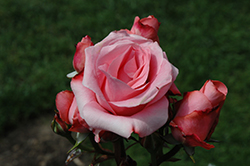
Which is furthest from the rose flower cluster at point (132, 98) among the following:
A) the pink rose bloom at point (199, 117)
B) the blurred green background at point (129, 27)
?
the blurred green background at point (129, 27)

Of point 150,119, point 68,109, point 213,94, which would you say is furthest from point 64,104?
point 213,94

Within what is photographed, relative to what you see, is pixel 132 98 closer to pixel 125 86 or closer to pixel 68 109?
pixel 125 86

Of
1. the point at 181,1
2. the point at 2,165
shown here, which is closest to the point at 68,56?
the point at 2,165

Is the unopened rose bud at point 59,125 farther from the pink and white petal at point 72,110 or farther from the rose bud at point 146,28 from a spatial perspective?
the rose bud at point 146,28

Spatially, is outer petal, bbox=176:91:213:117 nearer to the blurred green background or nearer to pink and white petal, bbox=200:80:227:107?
pink and white petal, bbox=200:80:227:107

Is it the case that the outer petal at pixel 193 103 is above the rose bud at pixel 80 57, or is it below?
below
